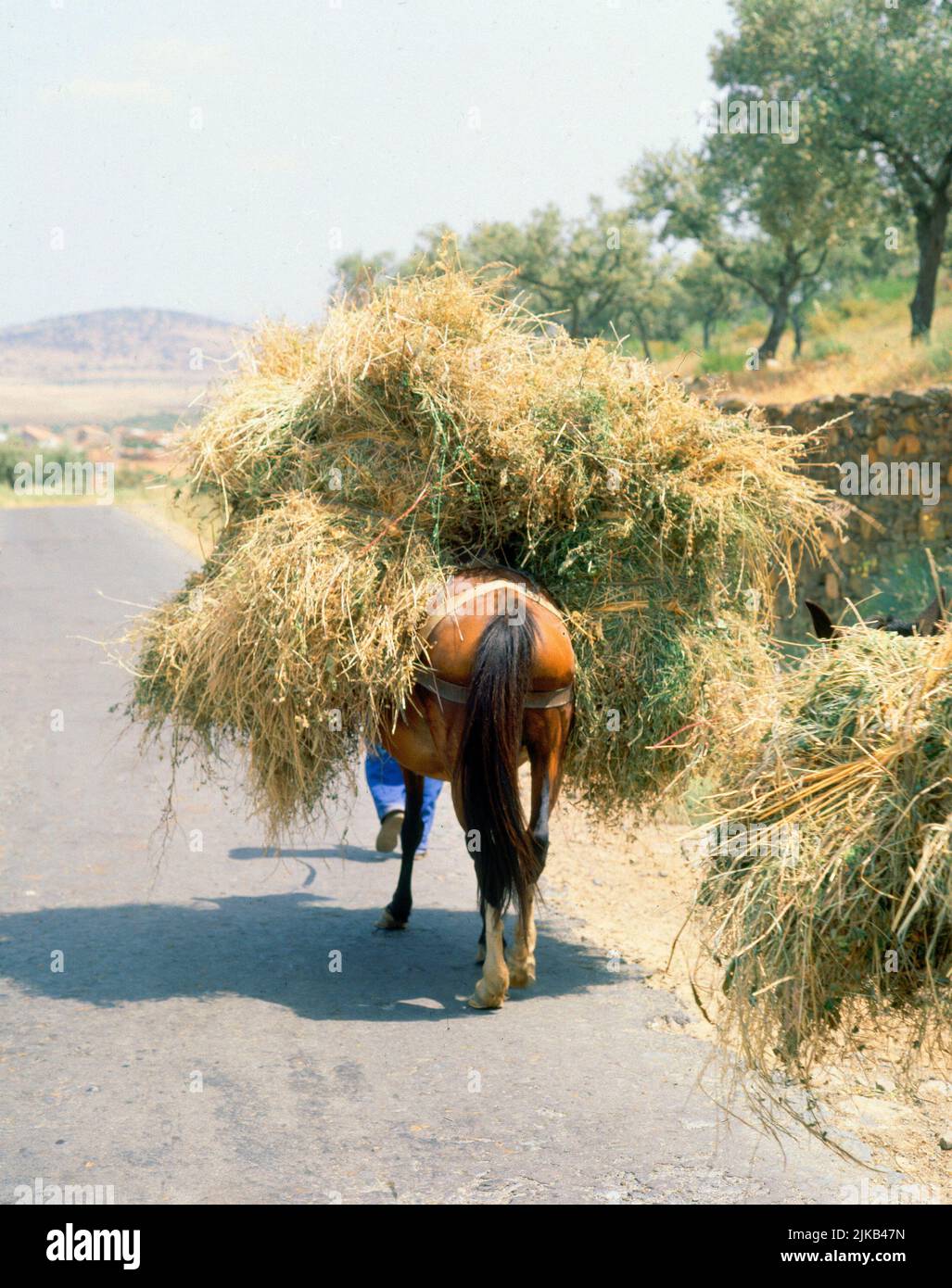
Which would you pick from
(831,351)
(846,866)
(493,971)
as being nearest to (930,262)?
(831,351)

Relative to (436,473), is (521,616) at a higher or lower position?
lower

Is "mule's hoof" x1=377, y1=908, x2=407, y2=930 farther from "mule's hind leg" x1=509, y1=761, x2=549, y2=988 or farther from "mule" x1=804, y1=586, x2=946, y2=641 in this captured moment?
"mule" x1=804, y1=586, x2=946, y2=641

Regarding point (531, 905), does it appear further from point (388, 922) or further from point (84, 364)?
point (84, 364)

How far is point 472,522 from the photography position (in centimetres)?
539

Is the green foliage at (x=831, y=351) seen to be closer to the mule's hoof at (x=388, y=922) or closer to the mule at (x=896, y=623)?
the mule's hoof at (x=388, y=922)

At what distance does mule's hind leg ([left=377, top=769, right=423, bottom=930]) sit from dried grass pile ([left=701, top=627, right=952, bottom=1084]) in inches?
115

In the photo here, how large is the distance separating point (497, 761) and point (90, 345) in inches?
6127

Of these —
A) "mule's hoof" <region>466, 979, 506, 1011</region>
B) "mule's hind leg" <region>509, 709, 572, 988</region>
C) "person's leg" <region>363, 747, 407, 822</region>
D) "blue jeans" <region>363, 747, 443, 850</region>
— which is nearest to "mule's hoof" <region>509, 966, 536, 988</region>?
"mule's hind leg" <region>509, 709, 572, 988</region>

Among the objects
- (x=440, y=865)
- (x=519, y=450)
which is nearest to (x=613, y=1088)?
(x=519, y=450)

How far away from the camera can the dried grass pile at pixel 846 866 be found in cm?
280

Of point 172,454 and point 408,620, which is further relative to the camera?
point 172,454

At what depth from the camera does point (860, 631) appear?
3.29 metres
